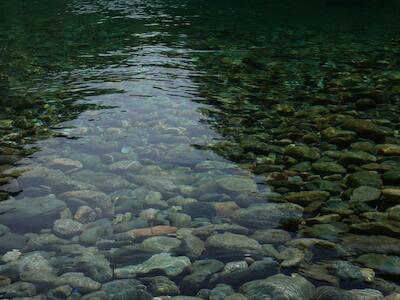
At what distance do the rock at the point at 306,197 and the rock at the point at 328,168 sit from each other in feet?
2.35

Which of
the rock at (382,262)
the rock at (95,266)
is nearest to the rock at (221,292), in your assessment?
the rock at (95,266)

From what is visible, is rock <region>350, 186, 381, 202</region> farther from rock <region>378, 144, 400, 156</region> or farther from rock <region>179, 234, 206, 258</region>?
rock <region>179, 234, 206, 258</region>

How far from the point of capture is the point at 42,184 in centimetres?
684

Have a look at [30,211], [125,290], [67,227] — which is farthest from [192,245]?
[30,211]

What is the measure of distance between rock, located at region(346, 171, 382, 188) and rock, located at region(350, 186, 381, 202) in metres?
0.14

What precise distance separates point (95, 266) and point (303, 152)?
4203 millimetres

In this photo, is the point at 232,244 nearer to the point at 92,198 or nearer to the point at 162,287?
the point at 162,287

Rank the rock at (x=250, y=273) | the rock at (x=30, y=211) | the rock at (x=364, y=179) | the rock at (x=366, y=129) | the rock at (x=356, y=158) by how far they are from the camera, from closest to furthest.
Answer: the rock at (x=250, y=273) < the rock at (x=30, y=211) < the rock at (x=364, y=179) < the rock at (x=356, y=158) < the rock at (x=366, y=129)

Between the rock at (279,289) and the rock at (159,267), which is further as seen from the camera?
the rock at (159,267)

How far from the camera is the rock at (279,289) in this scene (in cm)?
436

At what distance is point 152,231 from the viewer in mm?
5648

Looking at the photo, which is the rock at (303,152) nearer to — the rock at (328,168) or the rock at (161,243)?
the rock at (328,168)

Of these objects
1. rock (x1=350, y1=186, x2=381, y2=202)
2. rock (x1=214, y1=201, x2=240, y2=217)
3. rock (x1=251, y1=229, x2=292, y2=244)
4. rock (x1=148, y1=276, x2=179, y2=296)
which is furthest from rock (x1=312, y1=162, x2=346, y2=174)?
rock (x1=148, y1=276, x2=179, y2=296)

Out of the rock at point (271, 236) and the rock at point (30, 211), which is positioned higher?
the rock at point (271, 236)
